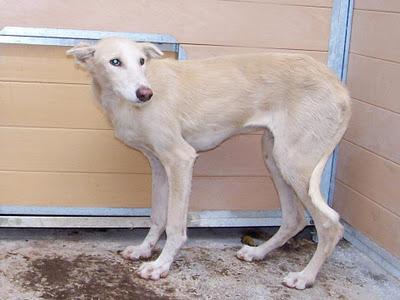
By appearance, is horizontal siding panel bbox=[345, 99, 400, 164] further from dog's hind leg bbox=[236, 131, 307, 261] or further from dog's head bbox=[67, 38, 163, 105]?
dog's head bbox=[67, 38, 163, 105]

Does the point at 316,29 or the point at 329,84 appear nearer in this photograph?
the point at 329,84

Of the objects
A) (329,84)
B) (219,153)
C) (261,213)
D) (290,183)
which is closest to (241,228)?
(261,213)

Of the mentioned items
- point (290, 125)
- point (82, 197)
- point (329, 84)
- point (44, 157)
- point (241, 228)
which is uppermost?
point (329, 84)

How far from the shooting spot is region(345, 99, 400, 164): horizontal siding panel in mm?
3441

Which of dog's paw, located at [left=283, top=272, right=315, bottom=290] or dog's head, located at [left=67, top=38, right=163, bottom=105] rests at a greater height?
dog's head, located at [left=67, top=38, right=163, bottom=105]

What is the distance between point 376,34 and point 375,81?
25 cm

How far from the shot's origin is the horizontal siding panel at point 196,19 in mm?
3410

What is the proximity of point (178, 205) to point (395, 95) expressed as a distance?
1.26 m

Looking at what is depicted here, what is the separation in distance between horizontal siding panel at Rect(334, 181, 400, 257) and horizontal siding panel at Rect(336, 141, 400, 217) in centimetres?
4

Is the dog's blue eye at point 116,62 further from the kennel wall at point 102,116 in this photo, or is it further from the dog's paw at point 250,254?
the dog's paw at point 250,254

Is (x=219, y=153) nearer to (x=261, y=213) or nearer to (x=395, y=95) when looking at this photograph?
(x=261, y=213)

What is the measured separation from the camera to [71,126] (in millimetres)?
3646

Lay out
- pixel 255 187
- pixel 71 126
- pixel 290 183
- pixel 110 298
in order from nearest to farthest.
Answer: pixel 110 298 → pixel 290 183 → pixel 71 126 → pixel 255 187

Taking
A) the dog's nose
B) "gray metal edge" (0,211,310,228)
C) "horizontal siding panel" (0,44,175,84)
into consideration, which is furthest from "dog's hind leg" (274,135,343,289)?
"horizontal siding panel" (0,44,175,84)
